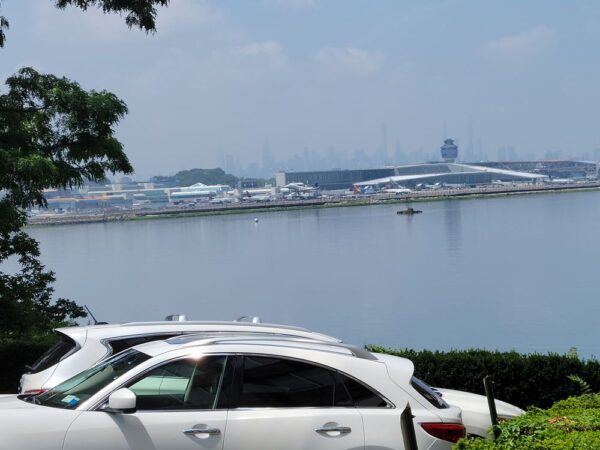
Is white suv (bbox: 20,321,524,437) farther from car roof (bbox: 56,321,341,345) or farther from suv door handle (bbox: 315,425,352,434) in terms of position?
suv door handle (bbox: 315,425,352,434)

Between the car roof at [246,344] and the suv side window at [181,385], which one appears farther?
the car roof at [246,344]

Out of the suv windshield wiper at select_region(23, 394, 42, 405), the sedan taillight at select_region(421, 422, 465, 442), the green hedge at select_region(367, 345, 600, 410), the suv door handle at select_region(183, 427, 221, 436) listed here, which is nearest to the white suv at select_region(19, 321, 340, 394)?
the suv windshield wiper at select_region(23, 394, 42, 405)

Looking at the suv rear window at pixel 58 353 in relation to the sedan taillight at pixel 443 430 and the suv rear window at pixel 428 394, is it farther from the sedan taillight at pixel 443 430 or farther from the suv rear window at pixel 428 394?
the sedan taillight at pixel 443 430

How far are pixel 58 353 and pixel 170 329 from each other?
1124 mm

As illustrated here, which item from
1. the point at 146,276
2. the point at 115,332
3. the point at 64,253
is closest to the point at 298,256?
the point at 146,276

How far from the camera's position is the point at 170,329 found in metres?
9.51

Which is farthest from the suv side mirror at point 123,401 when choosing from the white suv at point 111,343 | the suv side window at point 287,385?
the white suv at point 111,343

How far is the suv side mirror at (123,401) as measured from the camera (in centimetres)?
668

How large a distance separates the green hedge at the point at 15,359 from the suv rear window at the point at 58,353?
365 cm

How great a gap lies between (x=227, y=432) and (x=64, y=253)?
109 meters

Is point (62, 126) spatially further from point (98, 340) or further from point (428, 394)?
point (428, 394)

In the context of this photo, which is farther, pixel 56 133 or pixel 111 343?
pixel 56 133

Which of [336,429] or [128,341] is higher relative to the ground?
[128,341]

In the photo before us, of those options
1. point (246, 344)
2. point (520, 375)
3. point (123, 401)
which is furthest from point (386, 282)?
point (123, 401)
